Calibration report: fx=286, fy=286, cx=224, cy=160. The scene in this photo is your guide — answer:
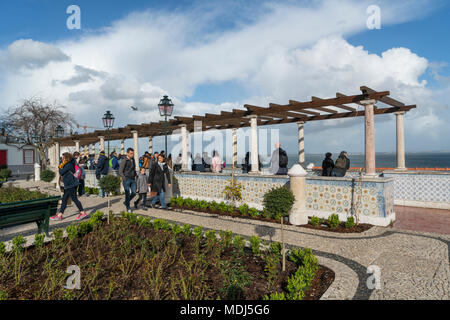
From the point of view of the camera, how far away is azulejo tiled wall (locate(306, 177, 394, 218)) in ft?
22.8

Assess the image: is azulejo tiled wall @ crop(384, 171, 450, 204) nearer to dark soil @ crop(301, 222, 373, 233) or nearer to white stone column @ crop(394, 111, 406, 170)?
white stone column @ crop(394, 111, 406, 170)

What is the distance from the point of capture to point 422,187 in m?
9.98

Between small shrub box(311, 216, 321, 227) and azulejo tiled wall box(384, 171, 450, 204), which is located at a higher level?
azulejo tiled wall box(384, 171, 450, 204)

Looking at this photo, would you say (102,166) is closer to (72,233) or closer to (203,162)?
(203,162)

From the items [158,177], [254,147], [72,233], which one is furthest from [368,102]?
[72,233]

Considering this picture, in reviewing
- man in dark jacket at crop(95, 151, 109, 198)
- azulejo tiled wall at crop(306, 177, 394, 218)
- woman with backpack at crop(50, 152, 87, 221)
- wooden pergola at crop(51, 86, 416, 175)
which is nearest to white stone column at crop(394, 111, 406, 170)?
wooden pergola at crop(51, 86, 416, 175)

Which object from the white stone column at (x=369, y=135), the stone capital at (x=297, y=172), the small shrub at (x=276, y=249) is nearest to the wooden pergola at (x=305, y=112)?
the white stone column at (x=369, y=135)

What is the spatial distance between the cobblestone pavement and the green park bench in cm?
99

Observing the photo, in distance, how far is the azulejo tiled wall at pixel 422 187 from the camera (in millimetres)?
9516

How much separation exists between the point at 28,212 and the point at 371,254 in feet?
21.3

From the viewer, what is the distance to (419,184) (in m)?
10.1

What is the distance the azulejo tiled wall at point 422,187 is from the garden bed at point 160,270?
7.89 m

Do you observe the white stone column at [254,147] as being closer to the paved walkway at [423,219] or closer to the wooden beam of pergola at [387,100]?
the wooden beam of pergola at [387,100]
